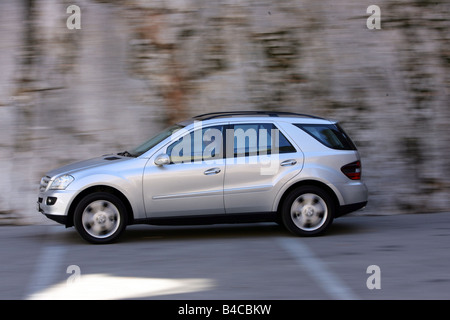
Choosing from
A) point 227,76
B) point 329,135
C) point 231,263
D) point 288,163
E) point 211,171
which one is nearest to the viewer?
point 231,263

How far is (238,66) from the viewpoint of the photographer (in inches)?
464

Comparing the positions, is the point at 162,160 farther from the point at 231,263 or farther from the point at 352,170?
the point at 352,170

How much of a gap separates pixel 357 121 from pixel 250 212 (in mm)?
3767

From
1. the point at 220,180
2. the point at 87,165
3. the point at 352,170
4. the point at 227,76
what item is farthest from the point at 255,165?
the point at 227,76

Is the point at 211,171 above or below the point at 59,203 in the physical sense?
above

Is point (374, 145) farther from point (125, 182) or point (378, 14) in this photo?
point (125, 182)

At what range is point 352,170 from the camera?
8938 mm

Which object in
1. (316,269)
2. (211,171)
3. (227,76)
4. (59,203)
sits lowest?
(316,269)

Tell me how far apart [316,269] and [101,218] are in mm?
3066

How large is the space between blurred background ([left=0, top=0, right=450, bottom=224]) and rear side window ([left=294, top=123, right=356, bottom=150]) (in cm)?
244

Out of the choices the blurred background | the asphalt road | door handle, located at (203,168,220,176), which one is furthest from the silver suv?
the blurred background

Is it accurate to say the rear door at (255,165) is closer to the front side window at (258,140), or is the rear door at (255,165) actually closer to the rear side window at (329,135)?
the front side window at (258,140)
